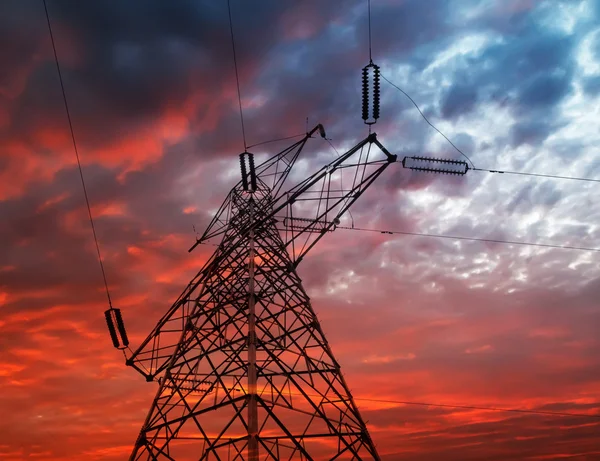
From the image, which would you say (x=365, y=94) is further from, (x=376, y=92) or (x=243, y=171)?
(x=243, y=171)

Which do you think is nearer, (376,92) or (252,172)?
(376,92)

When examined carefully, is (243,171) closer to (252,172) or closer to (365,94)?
(252,172)

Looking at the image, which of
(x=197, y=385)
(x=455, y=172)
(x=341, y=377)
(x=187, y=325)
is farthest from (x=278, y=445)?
(x=455, y=172)

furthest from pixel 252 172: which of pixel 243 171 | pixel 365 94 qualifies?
pixel 365 94

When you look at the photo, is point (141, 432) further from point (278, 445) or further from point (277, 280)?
point (277, 280)

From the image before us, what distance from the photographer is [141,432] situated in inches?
678

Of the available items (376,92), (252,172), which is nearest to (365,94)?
(376,92)

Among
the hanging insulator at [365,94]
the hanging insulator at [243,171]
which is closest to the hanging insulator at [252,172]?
the hanging insulator at [243,171]

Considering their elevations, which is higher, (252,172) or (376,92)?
(252,172)

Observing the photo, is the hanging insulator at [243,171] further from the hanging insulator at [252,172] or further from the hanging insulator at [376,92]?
the hanging insulator at [376,92]

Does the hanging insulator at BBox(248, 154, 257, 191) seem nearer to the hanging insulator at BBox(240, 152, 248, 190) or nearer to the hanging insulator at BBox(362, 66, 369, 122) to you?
the hanging insulator at BBox(240, 152, 248, 190)

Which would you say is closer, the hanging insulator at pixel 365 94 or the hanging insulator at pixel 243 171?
the hanging insulator at pixel 365 94

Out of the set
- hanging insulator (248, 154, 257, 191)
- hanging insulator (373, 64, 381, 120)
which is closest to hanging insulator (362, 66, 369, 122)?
hanging insulator (373, 64, 381, 120)

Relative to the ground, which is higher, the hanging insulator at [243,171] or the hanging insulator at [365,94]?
the hanging insulator at [243,171]
